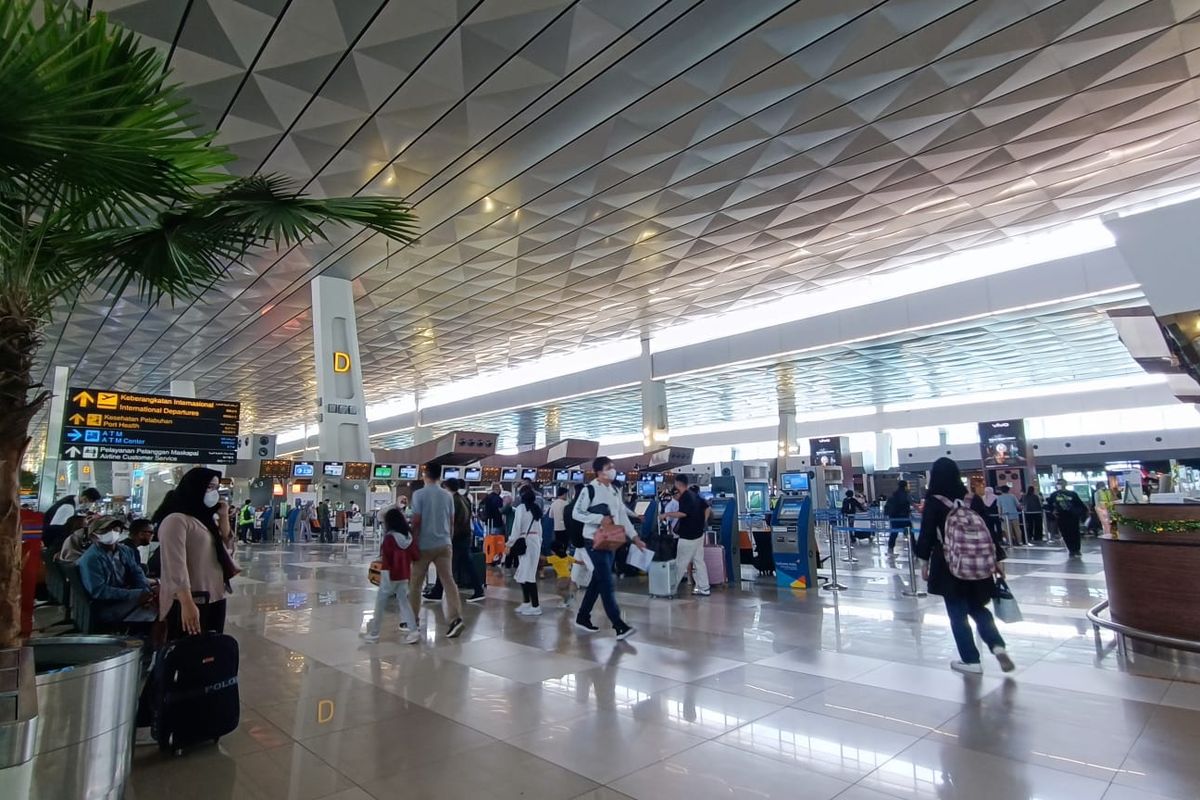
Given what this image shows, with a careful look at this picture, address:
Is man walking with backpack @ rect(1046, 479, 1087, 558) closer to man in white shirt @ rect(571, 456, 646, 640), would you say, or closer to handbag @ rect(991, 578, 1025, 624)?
handbag @ rect(991, 578, 1025, 624)

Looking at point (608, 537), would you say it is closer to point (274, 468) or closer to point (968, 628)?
point (968, 628)

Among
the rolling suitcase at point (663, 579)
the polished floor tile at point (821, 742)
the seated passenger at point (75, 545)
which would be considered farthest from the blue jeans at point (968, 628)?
the seated passenger at point (75, 545)

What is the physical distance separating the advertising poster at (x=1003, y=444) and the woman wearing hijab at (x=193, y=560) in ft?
65.1

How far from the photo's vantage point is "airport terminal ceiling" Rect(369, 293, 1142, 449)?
2003 cm

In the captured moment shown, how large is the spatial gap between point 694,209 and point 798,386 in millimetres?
17086

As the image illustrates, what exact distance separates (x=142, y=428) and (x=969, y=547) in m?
9.93

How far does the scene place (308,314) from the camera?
18.7m

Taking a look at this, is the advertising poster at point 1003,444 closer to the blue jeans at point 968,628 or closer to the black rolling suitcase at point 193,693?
the blue jeans at point 968,628

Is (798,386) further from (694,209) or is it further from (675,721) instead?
(675,721)

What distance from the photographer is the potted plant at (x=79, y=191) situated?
1961 millimetres

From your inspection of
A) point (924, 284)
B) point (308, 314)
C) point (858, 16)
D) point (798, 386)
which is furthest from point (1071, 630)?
point (798, 386)

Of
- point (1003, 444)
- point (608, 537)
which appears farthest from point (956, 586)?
point (1003, 444)

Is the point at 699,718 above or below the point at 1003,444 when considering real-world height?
below

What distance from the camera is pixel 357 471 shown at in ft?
49.0
